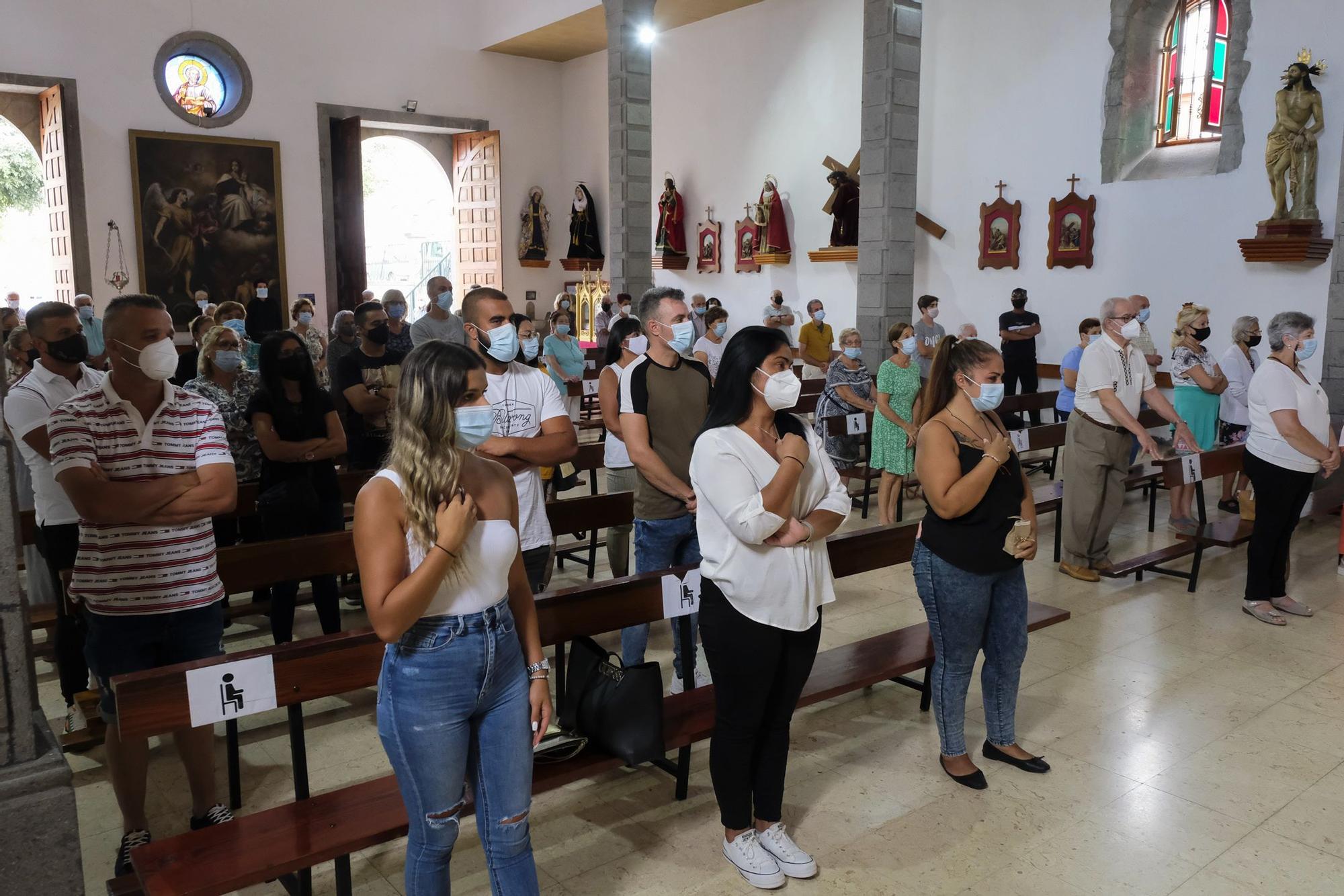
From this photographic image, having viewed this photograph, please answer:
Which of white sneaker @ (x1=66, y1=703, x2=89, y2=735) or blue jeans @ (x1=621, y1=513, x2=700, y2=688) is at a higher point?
blue jeans @ (x1=621, y1=513, x2=700, y2=688)

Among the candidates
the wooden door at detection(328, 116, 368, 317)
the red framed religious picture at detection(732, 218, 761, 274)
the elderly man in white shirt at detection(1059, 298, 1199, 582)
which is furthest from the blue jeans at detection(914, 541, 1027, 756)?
the wooden door at detection(328, 116, 368, 317)

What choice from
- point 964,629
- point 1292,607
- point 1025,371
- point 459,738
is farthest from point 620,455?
point 1025,371

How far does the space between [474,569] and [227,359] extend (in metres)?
3.15

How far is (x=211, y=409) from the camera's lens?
9.94 feet

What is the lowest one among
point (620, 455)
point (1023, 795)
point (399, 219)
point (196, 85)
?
point (1023, 795)

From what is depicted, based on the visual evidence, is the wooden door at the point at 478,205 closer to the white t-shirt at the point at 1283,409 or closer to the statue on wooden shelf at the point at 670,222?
the statue on wooden shelf at the point at 670,222

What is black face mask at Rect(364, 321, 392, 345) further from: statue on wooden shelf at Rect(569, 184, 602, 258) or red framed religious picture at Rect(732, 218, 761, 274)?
statue on wooden shelf at Rect(569, 184, 602, 258)

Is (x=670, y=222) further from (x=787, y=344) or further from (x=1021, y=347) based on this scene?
(x=787, y=344)

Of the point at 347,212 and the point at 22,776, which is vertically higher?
the point at 347,212

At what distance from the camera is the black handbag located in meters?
3.07

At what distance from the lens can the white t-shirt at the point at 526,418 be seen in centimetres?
366

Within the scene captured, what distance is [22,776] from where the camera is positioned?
7.02 feet

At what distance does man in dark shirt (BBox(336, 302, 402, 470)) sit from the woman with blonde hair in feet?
17.3

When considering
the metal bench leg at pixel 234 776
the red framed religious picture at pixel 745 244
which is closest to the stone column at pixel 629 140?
the red framed religious picture at pixel 745 244
